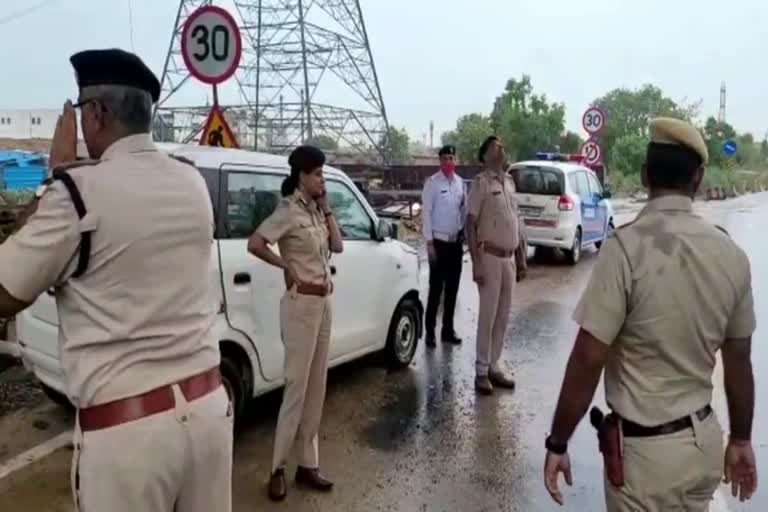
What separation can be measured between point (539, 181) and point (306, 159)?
9.51 metres

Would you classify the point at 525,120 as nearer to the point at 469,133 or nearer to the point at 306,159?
the point at 469,133

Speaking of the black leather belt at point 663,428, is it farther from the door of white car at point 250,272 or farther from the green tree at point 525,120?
the green tree at point 525,120

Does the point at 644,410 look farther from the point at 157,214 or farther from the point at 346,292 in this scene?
the point at 346,292

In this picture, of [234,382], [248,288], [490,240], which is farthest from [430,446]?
[490,240]

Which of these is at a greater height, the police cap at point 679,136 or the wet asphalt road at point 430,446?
the police cap at point 679,136

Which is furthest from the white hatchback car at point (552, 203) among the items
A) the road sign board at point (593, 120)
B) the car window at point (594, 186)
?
the road sign board at point (593, 120)

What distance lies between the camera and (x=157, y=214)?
77.3 inches

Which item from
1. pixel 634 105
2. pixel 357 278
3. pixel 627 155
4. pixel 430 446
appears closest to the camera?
pixel 430 446

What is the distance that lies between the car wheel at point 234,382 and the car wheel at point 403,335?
6.44ft

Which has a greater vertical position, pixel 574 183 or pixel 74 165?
pixel 74 165

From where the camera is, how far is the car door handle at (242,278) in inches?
179

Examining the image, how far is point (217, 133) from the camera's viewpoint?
6.03 metres

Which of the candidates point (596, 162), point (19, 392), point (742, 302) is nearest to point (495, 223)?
point (742, 302)

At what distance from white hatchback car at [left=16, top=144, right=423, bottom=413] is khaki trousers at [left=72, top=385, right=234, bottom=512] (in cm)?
219
